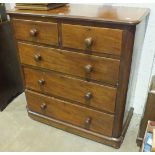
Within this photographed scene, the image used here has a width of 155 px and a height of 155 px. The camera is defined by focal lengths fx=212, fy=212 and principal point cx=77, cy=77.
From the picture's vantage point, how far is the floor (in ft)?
5.36

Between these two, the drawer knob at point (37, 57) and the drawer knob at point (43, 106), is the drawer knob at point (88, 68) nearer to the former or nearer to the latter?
the drawer knob at point (37, 57)

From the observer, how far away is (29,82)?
1.72m

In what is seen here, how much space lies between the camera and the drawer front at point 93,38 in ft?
3.93

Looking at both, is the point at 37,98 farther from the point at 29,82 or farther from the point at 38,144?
the point at 38,144

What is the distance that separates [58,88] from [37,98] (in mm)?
271

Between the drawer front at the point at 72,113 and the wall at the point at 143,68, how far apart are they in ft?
0.85

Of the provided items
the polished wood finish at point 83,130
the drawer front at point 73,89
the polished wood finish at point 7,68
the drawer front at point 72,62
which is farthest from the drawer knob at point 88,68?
the polished wood finish at point 7,68

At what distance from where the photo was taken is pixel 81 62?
1.38m

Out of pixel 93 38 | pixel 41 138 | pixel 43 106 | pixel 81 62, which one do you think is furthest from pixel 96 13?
pixel 41 138

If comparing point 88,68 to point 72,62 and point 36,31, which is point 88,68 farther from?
point 36,31

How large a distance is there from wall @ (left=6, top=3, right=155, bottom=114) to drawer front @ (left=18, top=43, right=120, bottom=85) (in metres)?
0.21

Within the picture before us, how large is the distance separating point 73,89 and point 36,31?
0.48 m

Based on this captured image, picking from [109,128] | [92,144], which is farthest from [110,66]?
[92,144]

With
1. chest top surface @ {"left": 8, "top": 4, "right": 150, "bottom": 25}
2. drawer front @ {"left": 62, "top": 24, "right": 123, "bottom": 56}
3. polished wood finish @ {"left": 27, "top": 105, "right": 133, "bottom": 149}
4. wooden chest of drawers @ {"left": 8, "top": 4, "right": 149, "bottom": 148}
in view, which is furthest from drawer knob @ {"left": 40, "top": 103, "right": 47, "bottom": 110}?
chest top surface @ {"left": 8, "top": 4, "right": 150, "bottom": 25}
